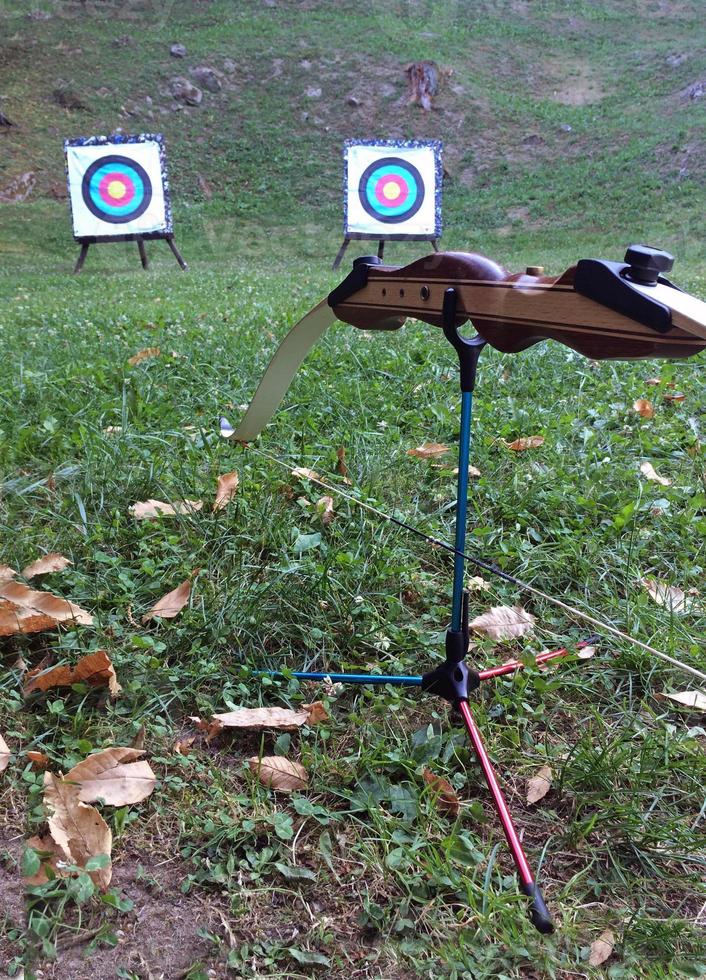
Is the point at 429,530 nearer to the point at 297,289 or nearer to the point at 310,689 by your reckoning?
the point at 310,689

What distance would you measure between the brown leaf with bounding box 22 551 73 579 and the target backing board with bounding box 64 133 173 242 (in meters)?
7.15

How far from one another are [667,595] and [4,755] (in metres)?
1.09

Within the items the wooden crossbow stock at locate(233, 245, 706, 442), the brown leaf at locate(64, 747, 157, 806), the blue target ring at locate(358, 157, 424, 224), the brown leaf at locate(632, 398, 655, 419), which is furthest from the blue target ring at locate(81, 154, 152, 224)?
the brown leaf at locate(64, 747, 157, 806)

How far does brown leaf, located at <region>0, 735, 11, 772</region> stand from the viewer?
1.03 m

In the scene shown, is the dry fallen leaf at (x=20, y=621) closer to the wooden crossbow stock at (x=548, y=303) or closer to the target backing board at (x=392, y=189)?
the wooden crossbow stock at (x=548, y=303)

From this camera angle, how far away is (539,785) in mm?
1031

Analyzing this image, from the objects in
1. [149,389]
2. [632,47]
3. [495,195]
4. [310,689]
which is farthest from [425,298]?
[632,47]

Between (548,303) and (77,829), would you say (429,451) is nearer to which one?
(548,303)

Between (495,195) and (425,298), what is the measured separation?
39.4ft

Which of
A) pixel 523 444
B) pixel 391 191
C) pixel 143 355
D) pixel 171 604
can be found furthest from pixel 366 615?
pixel 391 191

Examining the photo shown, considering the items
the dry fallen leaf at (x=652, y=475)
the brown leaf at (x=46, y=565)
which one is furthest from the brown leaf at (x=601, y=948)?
the dry fallen leaf at (x=652, y=475)

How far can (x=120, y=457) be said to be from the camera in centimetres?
182

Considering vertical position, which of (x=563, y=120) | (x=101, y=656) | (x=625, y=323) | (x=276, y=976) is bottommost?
(x=276, y=976)

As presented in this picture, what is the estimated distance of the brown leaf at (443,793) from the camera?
1.00 meters
